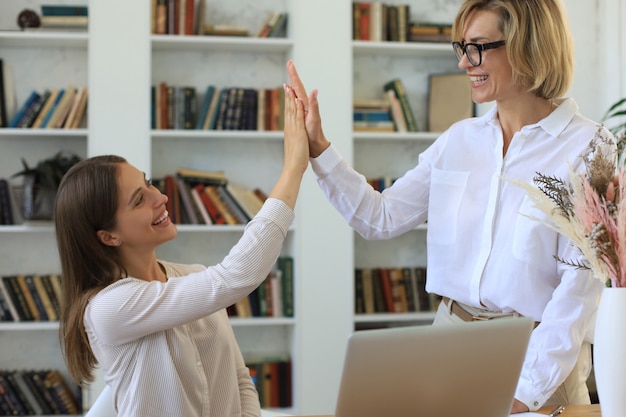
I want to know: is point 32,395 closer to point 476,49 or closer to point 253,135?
point 253,135

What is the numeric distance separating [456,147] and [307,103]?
0.42 m

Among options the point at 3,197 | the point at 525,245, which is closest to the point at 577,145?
the point at 525,245

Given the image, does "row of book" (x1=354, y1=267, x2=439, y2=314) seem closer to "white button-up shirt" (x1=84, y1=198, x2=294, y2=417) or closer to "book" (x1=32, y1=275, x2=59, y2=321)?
"book" (x1=32, y1=275, x2=59, y2=321)

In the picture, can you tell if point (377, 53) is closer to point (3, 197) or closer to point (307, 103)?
point (3, 197)

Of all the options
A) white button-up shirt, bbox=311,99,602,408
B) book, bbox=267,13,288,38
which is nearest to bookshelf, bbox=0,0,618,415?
book, bbox=267,13,288,38

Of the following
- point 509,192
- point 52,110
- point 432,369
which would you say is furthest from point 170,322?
point 52,110

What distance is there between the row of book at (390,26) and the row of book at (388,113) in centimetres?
27

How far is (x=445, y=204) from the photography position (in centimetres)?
218

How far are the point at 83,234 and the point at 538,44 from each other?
1167mm

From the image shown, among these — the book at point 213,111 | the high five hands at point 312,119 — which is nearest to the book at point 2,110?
the book at point 213,111

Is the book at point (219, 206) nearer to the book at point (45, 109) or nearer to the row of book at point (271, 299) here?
the row of book at point (271, 299)

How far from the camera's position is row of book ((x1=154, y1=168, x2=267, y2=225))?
4.38m

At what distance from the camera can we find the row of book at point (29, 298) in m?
4.28

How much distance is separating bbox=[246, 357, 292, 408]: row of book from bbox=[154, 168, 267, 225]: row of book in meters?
0.80
